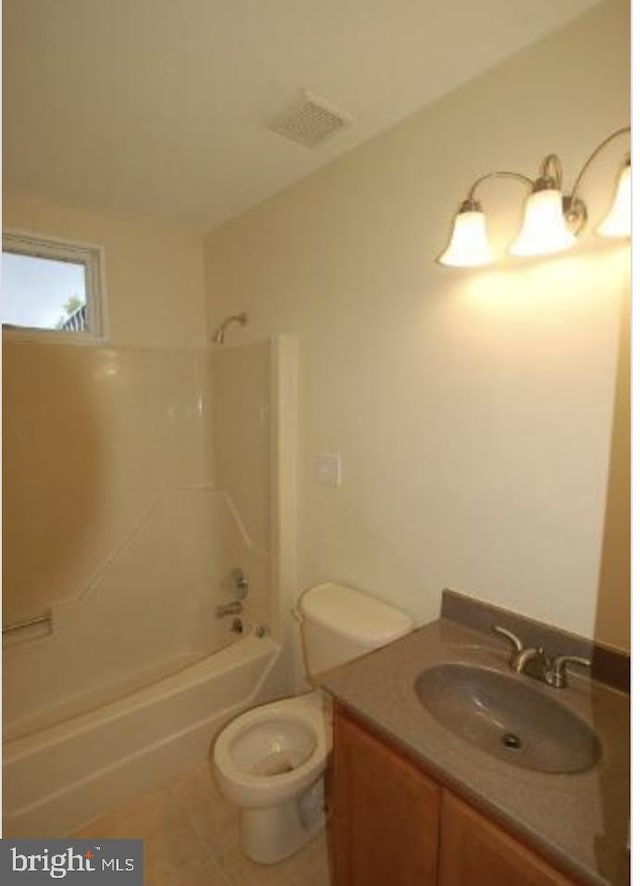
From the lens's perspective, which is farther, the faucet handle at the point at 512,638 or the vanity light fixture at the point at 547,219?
the faucet handle at the point at 512,638

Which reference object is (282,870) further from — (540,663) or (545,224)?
(545,224)

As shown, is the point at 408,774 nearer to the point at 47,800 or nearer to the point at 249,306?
the point at 47,800

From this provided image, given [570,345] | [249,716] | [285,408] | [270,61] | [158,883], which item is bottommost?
[158,883]

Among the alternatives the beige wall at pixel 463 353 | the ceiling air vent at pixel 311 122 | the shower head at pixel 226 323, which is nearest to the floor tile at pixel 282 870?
the beige wall at pixel 463 353

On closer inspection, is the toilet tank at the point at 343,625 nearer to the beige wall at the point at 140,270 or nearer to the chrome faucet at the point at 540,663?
the chrome faucet at the point at 540,663

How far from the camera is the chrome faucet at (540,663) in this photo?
1.20 metres

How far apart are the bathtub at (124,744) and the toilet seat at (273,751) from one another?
287mm

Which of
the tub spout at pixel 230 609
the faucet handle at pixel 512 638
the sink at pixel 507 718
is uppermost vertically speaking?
the faucet handle at pixel 512 638

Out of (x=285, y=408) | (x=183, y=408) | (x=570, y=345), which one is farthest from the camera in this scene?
(x=183, y=408)

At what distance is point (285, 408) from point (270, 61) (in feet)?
3.82

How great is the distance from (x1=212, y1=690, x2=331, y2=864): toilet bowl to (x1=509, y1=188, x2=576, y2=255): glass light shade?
162 centimetres

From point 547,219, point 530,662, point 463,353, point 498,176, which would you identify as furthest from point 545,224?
point 530,662

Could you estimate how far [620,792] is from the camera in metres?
0.90

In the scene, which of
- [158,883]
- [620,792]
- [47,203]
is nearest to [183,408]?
[47,203]
